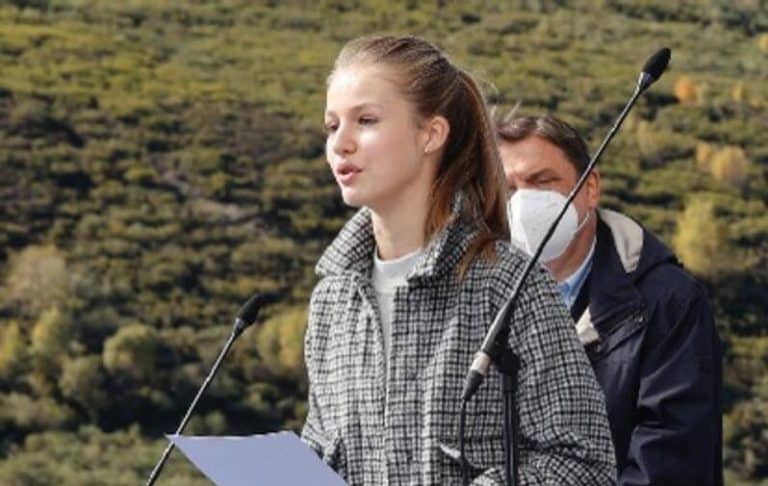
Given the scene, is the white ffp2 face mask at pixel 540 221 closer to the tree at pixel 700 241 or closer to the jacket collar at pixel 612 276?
the jacket collar at pixel 612 276

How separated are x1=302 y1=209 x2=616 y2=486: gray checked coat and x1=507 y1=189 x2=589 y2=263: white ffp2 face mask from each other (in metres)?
1.03

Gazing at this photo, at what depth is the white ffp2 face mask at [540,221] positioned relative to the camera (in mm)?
3293

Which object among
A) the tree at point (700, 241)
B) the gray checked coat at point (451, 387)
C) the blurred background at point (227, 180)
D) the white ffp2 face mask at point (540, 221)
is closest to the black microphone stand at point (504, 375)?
the gray checked coat at point (451, 387)

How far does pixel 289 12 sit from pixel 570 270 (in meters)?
2.42

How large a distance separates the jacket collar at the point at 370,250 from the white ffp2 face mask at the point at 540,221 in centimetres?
96

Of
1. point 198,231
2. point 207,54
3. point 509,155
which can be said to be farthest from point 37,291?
point 509,155

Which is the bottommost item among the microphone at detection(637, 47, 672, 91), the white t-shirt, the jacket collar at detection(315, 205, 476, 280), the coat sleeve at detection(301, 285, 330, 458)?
the coat sleeve at detection(301, 285, 330, 458)

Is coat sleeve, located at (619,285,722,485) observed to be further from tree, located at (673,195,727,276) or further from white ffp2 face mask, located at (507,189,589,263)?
tree, located at (673,195,727,276)

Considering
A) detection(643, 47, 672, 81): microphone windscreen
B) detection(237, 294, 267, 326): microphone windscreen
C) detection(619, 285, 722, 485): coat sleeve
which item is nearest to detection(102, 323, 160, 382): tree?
detection(619, 285, 722, 485): coat sleeve

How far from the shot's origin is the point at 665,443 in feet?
10.2

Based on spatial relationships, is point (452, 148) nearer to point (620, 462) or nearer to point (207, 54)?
point (620, 462)

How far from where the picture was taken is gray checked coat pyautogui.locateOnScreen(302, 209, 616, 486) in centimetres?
215

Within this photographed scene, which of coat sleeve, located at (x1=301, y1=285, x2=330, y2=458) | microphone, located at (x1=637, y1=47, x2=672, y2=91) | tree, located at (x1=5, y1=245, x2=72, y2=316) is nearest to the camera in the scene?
coat sleeve, located at (x1=301, y1=285, x2=330, y2=458)

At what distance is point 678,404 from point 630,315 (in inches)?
7.2
